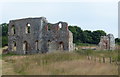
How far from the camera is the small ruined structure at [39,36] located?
33656 millimetres

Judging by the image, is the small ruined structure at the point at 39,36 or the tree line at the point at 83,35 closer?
the small ruined structure at the point at 39,36

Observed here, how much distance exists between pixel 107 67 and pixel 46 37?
22.1 meters

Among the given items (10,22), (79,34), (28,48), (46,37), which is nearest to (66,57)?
(46,37)

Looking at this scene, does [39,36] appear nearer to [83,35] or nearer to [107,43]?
[107,43]

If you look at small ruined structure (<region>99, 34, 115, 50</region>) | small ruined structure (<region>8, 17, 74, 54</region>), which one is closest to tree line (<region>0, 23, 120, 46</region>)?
small ruined structure (<region>99, 34, 115, 50</region>)

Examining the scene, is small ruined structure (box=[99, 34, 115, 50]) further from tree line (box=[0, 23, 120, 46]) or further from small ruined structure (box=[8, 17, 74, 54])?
tree line (box=[0, 23, 120, 46])

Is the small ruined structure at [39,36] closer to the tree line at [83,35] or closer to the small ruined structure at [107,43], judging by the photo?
the small ruined structure at [107,43]

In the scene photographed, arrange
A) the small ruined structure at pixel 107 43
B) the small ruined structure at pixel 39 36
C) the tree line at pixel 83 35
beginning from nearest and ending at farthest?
1. the small ruined structure at pixel 39 36
2. the small ruined structure at pixel 107 43
3. the tree line at pixel 83 35

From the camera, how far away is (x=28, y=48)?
37.1 m

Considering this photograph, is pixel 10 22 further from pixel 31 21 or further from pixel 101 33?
pixel 101 33

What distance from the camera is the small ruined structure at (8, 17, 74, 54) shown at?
33656 mm

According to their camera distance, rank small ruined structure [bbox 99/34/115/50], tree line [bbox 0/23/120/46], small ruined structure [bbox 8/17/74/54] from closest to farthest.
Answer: small ruined structure [bbox 8/17/74/54]
small ruined structure [bbox 99/34/115/50]
tree line [bbox 0/23/120/46]

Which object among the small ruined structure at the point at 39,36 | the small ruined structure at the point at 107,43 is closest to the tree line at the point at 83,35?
the small ruined structure at the point at 107,43

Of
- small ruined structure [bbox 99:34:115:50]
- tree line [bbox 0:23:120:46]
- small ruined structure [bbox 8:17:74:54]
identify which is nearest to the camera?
small ruined structure [bbox 8:17:74:54]
